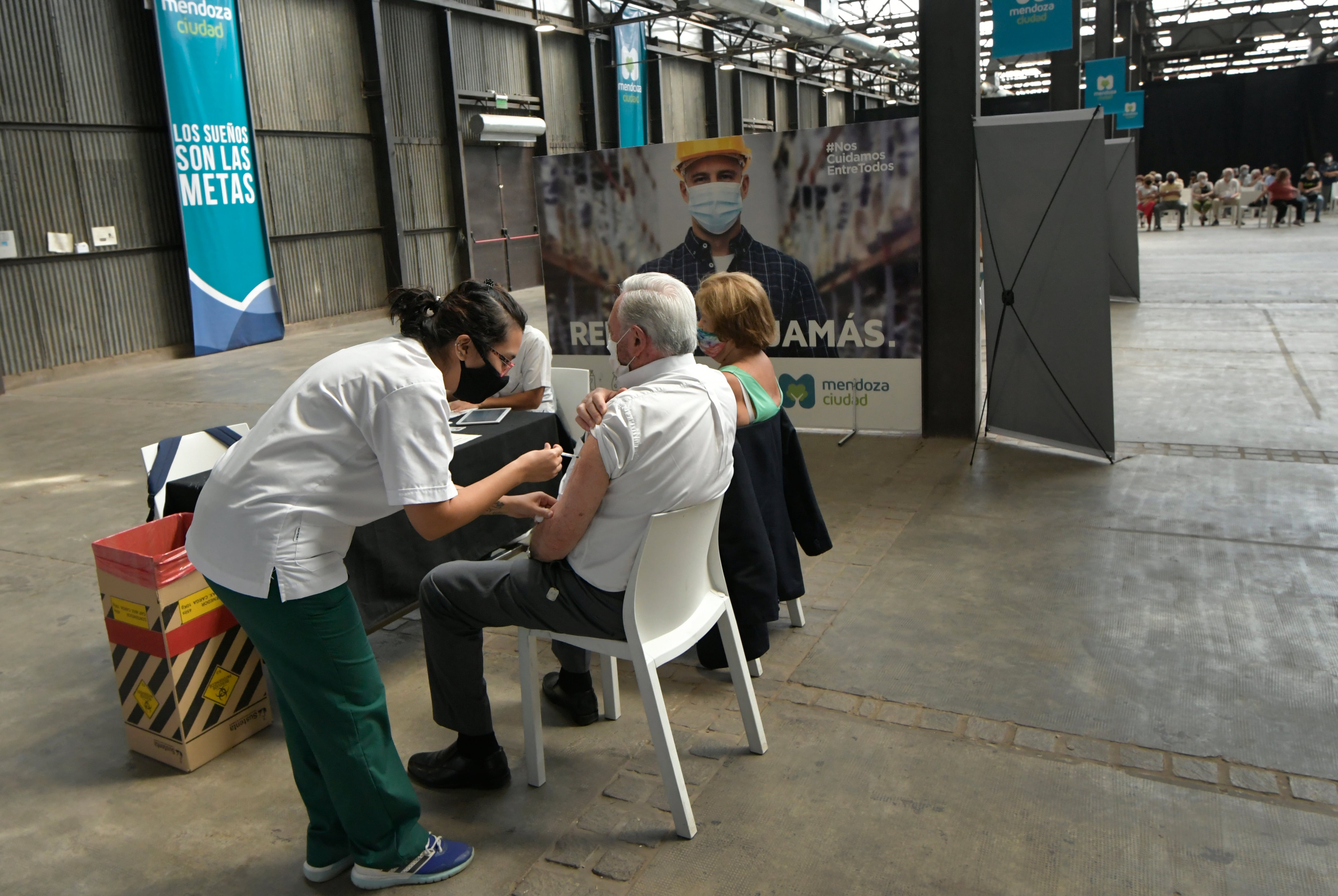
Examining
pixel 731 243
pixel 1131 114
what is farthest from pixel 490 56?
pixel 731 243

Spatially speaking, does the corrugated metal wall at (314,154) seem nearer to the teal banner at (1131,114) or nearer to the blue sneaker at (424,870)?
the teal banner at (1131,114)

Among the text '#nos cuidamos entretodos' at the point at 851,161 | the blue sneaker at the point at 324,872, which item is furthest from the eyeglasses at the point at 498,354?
the text '#nos cuidamos entretodos' at the point at 851,161

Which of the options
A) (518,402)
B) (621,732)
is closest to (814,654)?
(621,732)

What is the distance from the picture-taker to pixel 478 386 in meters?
4.21

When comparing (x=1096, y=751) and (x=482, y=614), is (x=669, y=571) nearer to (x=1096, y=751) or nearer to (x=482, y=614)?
(x=482, y=614)

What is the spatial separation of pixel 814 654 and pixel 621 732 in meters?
0.74

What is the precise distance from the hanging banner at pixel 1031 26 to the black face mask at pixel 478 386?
15.1ft

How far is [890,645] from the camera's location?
3.12 metres

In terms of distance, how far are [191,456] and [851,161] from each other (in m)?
3.90

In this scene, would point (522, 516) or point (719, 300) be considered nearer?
point (522, 516)

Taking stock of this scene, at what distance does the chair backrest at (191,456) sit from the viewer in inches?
122

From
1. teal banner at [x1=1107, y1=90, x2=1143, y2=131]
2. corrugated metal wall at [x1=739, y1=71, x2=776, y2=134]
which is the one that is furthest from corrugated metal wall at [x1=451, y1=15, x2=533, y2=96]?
teal banner at [x1=1107, y1=90, x2=1143, y2=131]

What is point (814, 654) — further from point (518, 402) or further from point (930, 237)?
point (930, 237)

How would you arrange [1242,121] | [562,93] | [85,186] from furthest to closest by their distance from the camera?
[1242,121] → [562,93] → [85,186]
